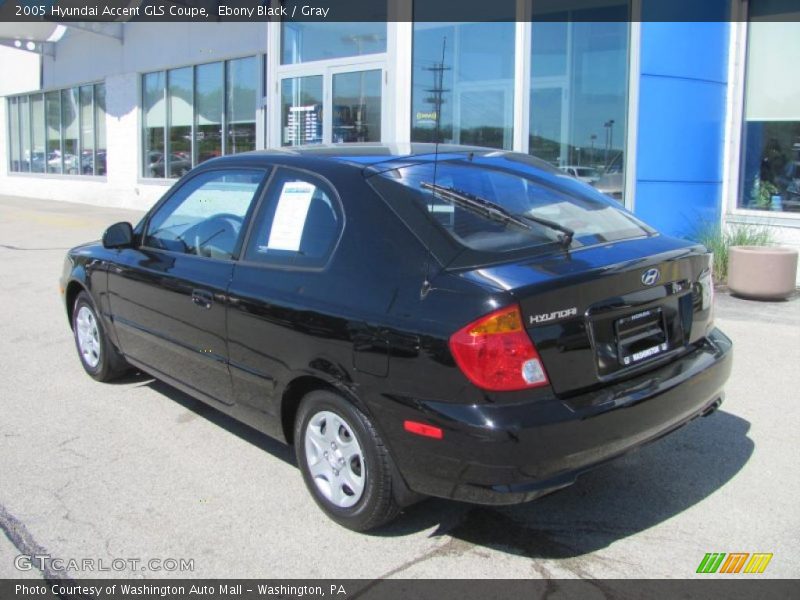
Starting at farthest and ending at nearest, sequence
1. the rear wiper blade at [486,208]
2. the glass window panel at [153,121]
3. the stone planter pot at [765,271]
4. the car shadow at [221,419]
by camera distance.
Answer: the glass window panel at [153,121] < the stone planter pot at [765,271] < the car shadow at [221,419] < the rear wiper blade at [486,208]

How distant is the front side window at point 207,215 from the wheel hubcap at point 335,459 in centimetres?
110

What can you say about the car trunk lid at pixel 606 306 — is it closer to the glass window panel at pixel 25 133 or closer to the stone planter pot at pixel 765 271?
the stone planter pot at pixel 765 271

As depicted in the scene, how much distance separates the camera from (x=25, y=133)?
25.6 metres

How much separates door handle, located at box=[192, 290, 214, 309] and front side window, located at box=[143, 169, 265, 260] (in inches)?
8.2

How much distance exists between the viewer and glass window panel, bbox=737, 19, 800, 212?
9.86 metres

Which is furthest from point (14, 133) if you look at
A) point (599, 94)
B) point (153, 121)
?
point (599, 94)

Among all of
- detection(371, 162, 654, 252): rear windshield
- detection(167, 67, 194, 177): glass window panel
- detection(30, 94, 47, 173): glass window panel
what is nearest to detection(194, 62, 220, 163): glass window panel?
detection(167, 67, 194, 177): glass window panel

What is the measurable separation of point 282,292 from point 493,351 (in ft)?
3.78

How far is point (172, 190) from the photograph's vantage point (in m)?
4.75

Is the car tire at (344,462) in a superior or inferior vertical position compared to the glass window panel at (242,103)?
inferior

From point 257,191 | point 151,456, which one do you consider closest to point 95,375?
point 151,456

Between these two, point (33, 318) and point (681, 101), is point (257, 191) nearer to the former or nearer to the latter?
point (33, 318)

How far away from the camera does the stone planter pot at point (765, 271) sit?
8.12 meters
